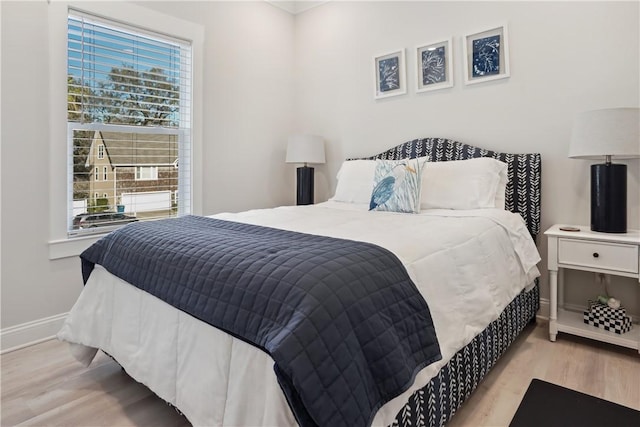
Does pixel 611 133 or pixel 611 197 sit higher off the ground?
pixel 611 133

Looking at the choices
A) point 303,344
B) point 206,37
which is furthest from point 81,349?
point 206,37

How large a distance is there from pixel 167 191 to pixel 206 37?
4.49 feet

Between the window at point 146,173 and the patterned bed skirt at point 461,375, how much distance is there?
8.40ft

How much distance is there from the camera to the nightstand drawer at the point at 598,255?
2.06 meters

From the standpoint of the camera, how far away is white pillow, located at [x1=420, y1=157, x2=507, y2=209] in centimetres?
253

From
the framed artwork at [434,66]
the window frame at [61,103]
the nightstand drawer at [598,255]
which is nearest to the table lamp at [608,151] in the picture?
the nightstand drawer at [598,255]

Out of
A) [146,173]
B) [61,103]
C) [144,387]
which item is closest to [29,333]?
[144,387]

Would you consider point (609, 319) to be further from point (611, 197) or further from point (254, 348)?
point (254, 348)

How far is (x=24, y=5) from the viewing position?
231cm

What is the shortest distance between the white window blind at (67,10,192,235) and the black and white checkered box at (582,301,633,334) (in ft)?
9.84

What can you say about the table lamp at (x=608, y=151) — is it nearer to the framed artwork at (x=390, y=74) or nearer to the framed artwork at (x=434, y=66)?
the framed artwork at (x=434, y=66)

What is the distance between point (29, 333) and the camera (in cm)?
239

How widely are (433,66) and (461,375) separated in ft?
8.02

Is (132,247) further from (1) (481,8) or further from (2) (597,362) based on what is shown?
(1) (481,8)
